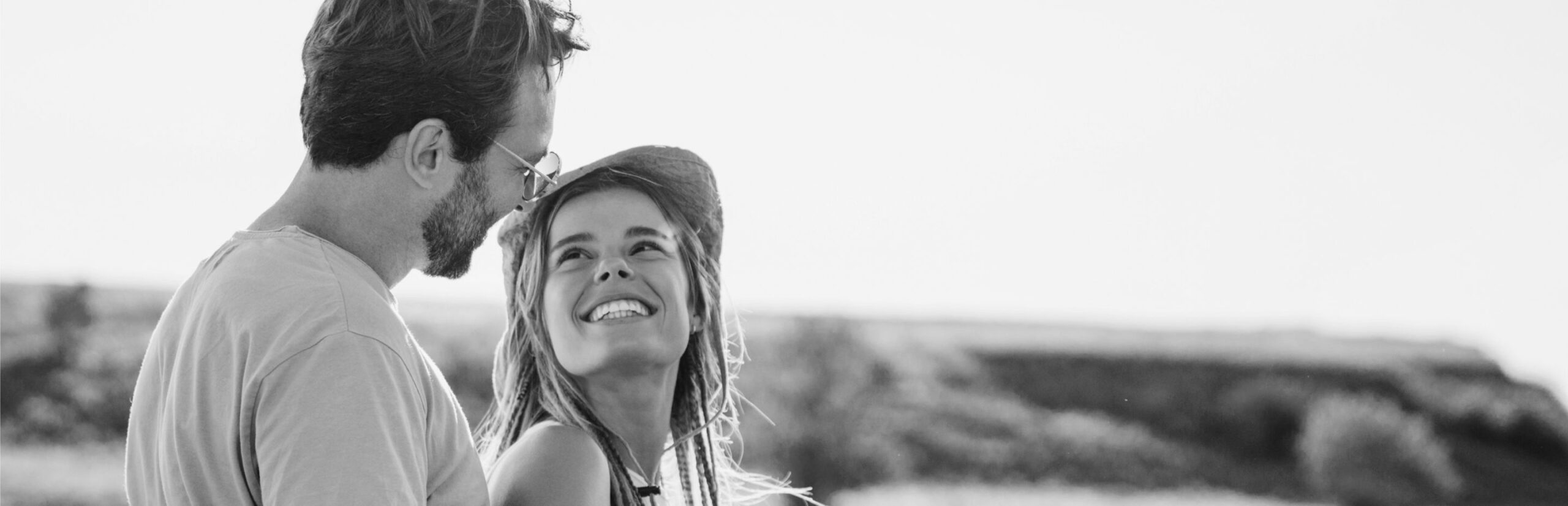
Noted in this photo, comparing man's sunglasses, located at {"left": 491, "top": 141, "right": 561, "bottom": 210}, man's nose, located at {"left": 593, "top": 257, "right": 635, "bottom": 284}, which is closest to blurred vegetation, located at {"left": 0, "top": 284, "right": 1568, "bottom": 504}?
man's nose, located at {"left": 593, "top": 257, "right": 635, "bottom": 284}

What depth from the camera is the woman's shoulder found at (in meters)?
2.85

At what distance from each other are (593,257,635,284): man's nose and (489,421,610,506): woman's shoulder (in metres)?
0.34

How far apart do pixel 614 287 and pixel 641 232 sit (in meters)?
0.20

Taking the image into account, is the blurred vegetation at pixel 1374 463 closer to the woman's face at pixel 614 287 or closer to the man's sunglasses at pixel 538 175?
the woman's face at pixel 614 287

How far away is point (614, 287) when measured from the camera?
315 centimetres

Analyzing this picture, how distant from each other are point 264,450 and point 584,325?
1.34 meters

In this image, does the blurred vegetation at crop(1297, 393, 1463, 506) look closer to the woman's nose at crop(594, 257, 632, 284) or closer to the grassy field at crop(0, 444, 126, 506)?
the grassy field at crop(0, 444, 126, 506)

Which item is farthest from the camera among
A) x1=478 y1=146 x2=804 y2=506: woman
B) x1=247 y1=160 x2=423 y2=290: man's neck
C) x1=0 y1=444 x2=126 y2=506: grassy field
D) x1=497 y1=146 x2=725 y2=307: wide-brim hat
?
x1=0 y1=444 x2=126 y2=506: grassy field

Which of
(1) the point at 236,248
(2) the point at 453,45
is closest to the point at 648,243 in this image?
(2) the point at 453,45

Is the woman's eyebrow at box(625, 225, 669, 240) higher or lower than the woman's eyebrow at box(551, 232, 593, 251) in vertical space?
higher

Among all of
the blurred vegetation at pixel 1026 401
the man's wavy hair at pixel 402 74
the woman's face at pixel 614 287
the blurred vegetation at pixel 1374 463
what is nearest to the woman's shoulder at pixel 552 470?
the woman's face at pixel 614 287

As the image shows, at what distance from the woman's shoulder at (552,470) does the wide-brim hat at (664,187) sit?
1.85ft

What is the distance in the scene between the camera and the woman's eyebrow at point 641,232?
3295 mm

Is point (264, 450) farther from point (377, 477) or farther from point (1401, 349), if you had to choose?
point (1401, 349)
